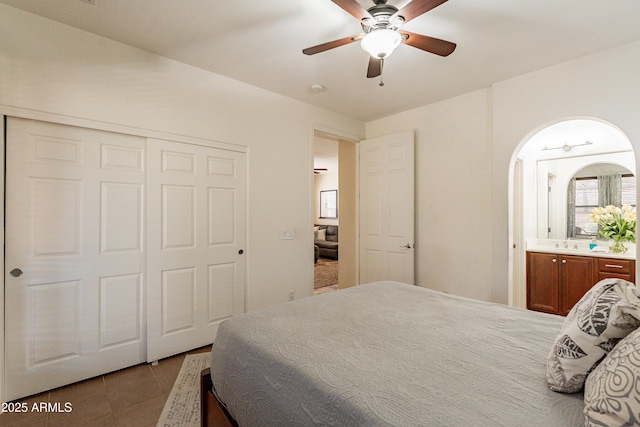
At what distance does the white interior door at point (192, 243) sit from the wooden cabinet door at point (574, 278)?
3.77 m

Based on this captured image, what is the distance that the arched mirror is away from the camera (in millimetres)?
3475

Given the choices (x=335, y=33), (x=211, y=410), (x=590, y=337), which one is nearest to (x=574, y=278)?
(x=590, y=337)

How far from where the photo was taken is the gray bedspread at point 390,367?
33.9 inches

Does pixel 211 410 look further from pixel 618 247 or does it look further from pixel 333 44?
pixel 618 247

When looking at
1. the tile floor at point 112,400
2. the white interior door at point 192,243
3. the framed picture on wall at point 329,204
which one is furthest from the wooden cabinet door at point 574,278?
the framed picture on wall at point 329,204

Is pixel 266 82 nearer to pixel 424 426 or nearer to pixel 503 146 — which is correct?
pixel 503 146

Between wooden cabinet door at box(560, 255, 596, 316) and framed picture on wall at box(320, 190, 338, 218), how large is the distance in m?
5.89

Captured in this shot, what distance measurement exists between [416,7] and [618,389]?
1754 millimetres

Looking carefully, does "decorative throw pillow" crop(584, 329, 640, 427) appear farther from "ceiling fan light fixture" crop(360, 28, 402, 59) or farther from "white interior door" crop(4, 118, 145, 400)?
"white interior door" crop(4, 118, 145, 400)

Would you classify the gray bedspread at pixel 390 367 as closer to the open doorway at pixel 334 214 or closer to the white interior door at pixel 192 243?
the white interior door at pixel 192 243

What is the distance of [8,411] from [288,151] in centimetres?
303

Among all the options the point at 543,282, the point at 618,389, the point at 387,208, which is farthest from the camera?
the point at 387,208

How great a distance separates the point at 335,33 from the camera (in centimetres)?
223

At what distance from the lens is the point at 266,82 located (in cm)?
307
